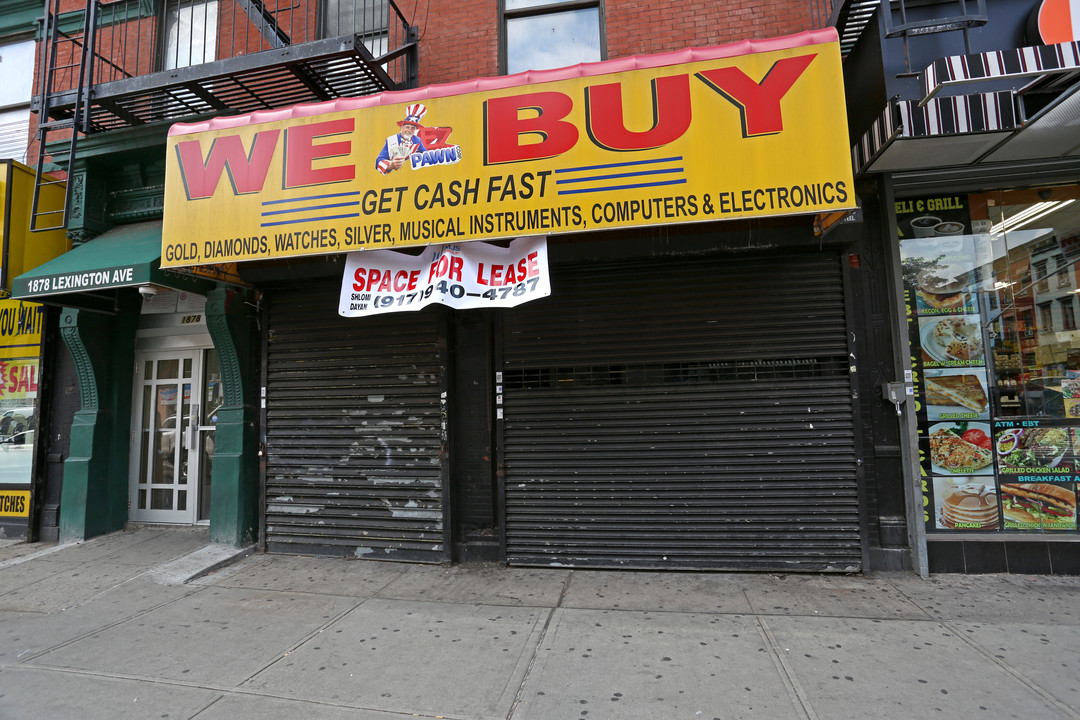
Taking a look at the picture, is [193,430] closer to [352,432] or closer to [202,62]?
[352,432]

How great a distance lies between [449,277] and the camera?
501cm

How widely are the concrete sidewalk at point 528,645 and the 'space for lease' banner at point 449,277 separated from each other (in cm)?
270

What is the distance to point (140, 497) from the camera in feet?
24.8

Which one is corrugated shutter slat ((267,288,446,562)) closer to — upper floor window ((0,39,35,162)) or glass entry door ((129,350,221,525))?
glass entry door ((129,350,221,525))

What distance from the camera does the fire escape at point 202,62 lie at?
5.94 m

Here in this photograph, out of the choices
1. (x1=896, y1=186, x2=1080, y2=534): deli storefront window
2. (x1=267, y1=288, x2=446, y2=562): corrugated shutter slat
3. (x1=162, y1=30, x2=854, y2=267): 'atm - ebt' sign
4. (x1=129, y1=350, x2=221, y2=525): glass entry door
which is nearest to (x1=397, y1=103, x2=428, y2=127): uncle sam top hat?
(x1=162, y1=30, x2=854, y2=267): 'atm - ebt' sign

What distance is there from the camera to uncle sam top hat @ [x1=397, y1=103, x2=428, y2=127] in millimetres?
5016

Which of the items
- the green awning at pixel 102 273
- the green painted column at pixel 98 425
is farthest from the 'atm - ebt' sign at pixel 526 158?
the green painted column at pixel 98 425

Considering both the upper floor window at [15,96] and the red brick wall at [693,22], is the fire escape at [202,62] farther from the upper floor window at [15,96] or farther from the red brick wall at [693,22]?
the red brick wall at [693,22]

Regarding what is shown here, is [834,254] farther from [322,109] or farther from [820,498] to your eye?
[322,109]

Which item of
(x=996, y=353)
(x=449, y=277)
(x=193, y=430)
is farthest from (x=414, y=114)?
(x=996, y=353)

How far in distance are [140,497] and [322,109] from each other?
6.03m

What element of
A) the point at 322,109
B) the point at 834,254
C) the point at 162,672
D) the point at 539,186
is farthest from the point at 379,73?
the point at 162,672

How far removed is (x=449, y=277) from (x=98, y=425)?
563 centimetres
